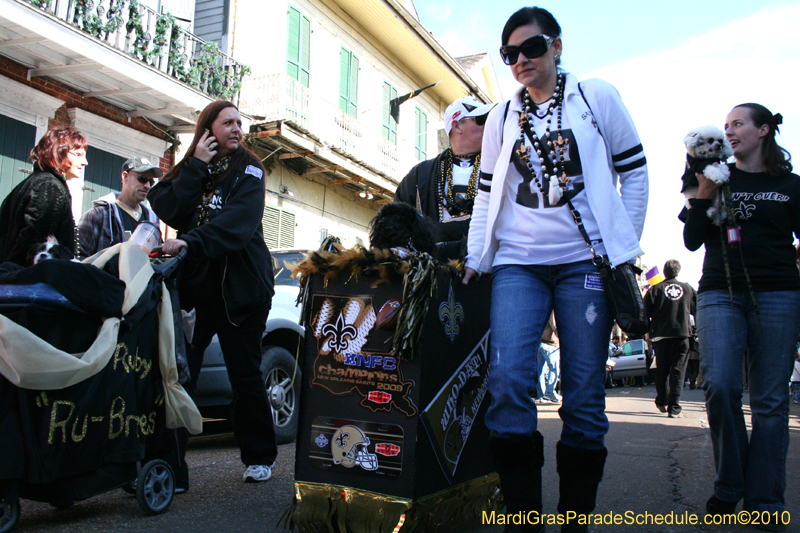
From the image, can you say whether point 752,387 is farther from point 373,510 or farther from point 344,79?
point 344,79

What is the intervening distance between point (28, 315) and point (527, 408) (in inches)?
75.2

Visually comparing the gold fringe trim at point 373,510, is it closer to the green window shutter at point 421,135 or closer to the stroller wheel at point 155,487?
the stroller wheel at point 155,487

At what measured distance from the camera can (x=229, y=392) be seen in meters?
4.90

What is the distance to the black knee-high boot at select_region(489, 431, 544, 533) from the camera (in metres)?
2.44

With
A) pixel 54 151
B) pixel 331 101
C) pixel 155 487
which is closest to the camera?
pixel 155 487

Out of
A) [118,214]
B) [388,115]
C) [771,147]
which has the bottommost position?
[118,214]

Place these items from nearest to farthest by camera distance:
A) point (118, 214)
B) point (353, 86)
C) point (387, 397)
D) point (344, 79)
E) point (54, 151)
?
point (387, 397)
point (54, 151)
point (118, 214)
point (344, 79)
point (353, 86)

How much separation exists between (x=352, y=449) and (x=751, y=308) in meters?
2.04

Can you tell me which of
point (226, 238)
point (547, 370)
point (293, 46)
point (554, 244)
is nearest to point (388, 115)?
point (293, 46)

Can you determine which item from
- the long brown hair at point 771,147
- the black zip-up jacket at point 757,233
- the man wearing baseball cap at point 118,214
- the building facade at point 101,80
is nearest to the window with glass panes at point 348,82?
the building facade at point 101,80

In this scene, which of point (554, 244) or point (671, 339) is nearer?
point (554, 244)

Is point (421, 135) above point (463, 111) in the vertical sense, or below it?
above

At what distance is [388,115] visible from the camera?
1989 cm

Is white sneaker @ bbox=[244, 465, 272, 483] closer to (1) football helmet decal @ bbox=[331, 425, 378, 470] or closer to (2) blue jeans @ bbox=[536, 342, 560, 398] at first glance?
(1) football helmet decal @ bbox=[331, 425, 378, 470]
